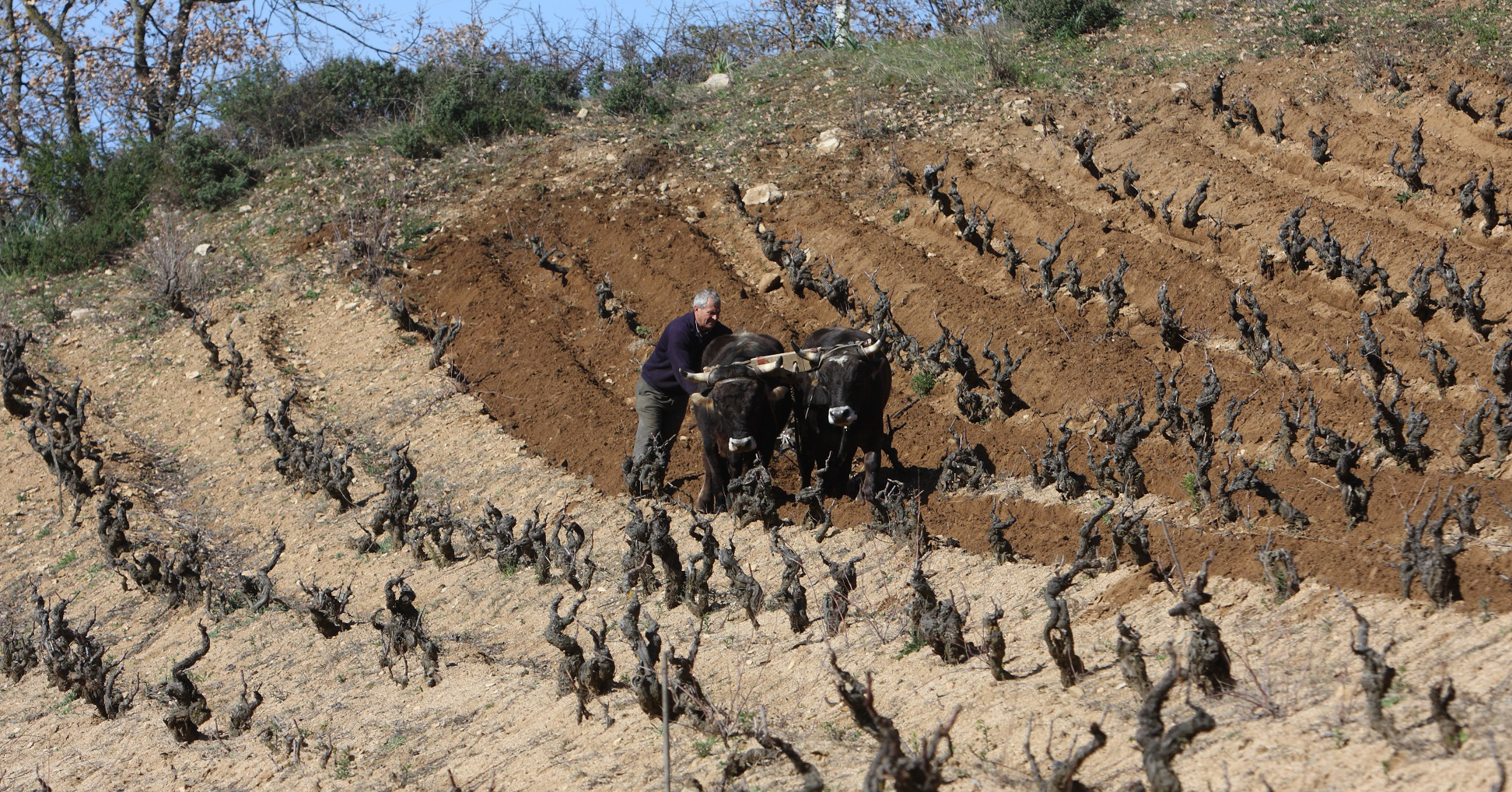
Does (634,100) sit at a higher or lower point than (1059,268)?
higher

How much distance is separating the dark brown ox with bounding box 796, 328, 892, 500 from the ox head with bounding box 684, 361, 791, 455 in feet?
1.09

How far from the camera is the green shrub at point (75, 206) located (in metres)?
19.3

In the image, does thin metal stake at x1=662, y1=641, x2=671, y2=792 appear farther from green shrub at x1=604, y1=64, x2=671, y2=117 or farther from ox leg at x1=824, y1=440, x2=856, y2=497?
green shrub at x1=604, y1=64, x2=671, y2=117

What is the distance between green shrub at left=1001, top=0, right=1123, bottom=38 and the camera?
21.2 metres

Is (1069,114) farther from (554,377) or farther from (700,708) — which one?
(700,708)

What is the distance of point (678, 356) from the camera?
988 centimetres

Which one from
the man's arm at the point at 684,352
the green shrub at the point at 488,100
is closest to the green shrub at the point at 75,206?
the green shrub at the point at 488,100

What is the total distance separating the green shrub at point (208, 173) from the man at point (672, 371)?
1262 centimetres

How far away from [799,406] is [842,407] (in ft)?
2.32

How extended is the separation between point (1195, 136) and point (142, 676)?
45.2 feet

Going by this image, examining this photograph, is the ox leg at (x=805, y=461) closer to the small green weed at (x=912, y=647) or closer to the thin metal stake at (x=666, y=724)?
the small green weed at (x=912, y=647)

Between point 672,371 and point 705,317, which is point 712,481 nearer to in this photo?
point 672,371

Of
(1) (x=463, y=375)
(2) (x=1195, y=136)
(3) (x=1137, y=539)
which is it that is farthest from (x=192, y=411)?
(2) (x=1195, y=136)

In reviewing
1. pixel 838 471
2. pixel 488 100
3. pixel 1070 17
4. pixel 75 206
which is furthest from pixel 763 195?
pixel 75 206
